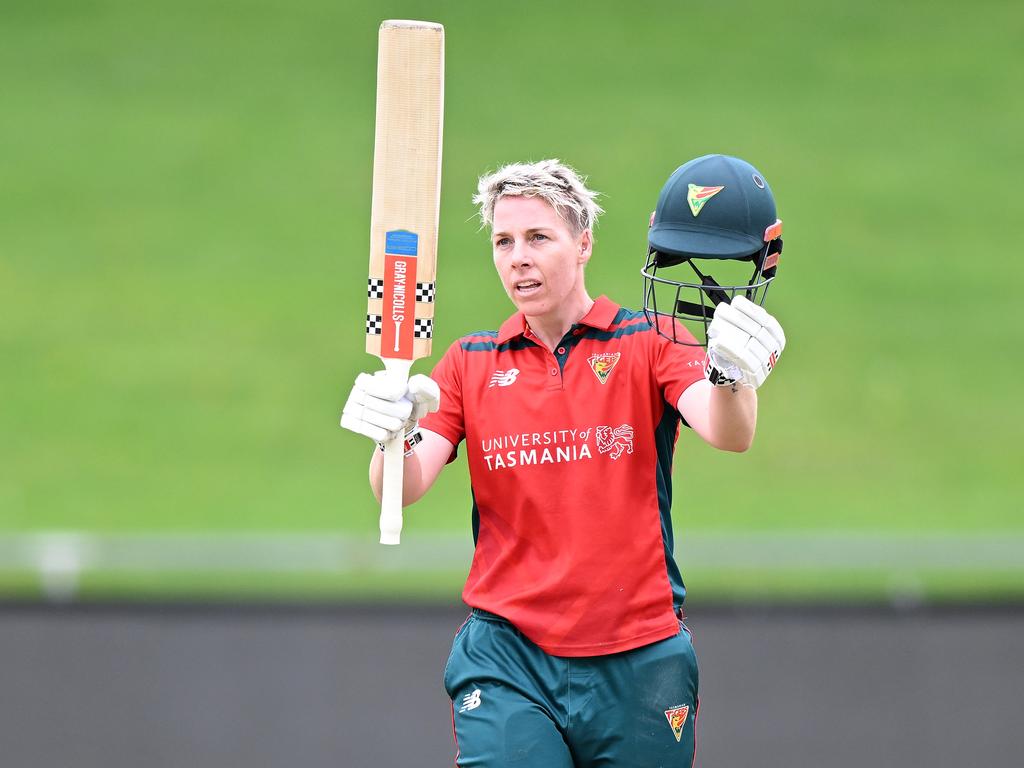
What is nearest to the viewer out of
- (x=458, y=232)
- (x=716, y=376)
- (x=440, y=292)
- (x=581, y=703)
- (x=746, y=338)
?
(x=746, y=338)

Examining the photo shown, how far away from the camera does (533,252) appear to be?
3.04 meters

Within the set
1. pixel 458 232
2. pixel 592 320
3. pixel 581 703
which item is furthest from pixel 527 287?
pixel 458 232

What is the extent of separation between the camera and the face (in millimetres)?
3041

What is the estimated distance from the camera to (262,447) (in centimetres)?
883

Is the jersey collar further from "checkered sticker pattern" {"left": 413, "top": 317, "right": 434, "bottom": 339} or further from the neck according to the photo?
"checkered sticker pattern" {"left": 413, "top": 317, "right": 434, "bottom": 339}

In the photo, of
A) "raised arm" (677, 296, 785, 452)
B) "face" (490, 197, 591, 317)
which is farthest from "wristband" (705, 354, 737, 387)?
"face" (490, 197, 591, 317)

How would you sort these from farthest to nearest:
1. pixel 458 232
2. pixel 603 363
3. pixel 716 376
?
1. pixel 458 232
2. pixel 603 363
3. pixel 716 376

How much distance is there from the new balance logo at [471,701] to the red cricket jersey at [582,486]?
0.17 metres

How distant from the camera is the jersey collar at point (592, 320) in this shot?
3.15 meters

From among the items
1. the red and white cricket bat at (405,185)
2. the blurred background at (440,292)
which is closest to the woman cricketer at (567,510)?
the red and white cricket bat at (405,185)

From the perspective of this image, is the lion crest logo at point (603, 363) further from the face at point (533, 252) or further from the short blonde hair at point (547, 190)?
the short blonde hair at point (547, 190)

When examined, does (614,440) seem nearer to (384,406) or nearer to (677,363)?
(677,363)

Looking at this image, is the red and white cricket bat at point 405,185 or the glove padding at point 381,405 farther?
the red and white cricket bat at point 405,185

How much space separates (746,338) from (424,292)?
0.76 meters
